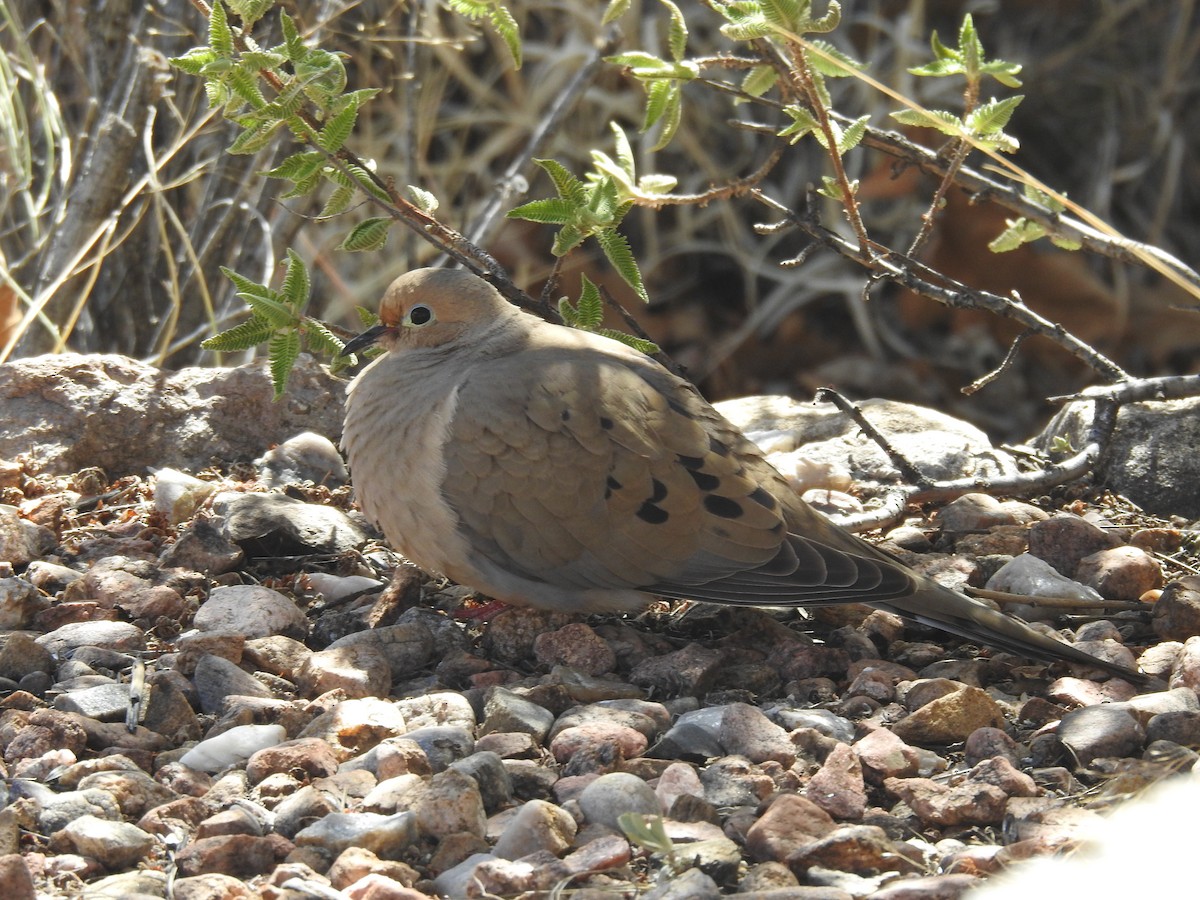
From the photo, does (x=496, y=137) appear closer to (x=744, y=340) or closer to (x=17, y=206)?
(x=744, y=340)

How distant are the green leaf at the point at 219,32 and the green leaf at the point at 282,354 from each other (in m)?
0.59

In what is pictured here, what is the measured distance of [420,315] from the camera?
3328 millimetres

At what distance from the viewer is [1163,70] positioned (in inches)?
267

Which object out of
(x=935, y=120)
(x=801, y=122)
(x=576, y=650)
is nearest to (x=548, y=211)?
(x=801, y=122)

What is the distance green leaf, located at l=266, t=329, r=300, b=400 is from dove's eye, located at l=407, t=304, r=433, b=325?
0.31m

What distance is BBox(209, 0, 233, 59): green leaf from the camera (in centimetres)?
286

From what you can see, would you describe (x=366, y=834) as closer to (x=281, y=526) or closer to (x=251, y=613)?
(x=251, y=613)

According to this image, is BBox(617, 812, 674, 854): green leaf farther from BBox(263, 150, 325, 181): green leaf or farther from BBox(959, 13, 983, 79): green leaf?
→ BBox(959, 13, 983, 79): green leaf

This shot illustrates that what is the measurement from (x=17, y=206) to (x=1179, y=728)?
4.19 meters

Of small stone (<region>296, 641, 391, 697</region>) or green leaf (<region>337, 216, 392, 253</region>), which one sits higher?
green leaf (<region>337, 216, 392, 253</region>)

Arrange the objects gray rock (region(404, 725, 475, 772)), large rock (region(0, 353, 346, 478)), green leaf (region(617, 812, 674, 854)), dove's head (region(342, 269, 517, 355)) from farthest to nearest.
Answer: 1. large rock (region(0, 353, 346, 478))
2. dove's head (region(342, 269, 517, 355))
3. gray rock (region(404, 725, 475, 772))
4. green leaf (region(617, 812, 674, 854))

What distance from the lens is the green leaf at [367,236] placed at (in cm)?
313

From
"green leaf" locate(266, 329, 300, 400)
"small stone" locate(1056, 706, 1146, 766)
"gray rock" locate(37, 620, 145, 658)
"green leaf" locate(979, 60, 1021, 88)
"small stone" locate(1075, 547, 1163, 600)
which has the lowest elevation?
"gray rock" locate(37, 620, 145, 658)

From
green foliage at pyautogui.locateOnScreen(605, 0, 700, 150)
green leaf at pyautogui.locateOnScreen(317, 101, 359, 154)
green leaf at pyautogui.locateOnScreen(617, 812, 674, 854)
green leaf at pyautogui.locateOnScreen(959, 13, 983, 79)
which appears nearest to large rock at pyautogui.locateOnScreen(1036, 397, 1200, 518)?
green leaf at pyautogui.locateOnScreen(959, 13, 983, 79)
